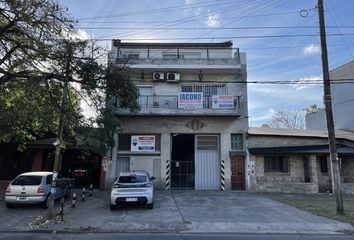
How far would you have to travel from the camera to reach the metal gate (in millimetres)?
22562

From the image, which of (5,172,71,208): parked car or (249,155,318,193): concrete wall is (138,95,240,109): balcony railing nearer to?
(249,155,318,193): concrete wall

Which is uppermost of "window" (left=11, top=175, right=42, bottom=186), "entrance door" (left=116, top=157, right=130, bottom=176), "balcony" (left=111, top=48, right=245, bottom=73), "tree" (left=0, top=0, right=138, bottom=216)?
"balcony" (left=111, top=48, right=245, bottom=73)

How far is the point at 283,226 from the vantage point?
11250 mm

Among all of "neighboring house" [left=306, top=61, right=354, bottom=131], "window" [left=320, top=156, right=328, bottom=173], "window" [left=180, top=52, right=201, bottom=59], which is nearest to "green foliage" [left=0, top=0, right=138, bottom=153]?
"window" [left=180, top=52, right=201, bottom=59]

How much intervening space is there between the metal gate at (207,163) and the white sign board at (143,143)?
3268 mm

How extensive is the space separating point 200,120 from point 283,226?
12370mm

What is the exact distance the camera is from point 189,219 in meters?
12.2

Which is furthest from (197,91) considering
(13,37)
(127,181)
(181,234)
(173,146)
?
(181,234)

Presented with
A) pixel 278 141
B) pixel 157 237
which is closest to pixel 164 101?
pixel 278 141

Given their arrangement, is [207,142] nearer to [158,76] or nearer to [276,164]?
[276,164]

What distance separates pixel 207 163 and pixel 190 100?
4731 mm

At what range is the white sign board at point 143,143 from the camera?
22562 mm

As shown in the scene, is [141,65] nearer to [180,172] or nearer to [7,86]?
[180,172]

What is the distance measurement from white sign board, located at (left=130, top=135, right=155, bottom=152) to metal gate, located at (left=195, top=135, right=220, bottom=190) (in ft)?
10.7
